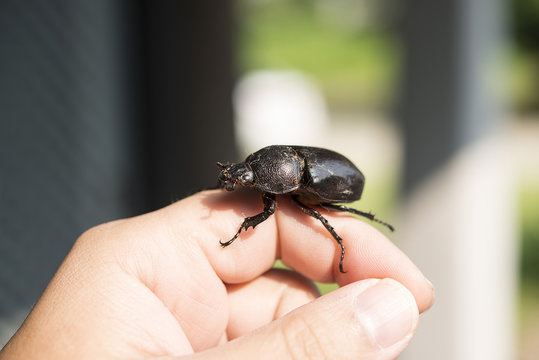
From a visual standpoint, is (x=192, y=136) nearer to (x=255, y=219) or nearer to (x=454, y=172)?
(x=454, y=172)

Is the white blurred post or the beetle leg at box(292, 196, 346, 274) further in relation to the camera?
the white blurred post

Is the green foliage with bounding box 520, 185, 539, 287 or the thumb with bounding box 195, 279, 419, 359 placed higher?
the thumb with bounding box 195, 279, 419, 359

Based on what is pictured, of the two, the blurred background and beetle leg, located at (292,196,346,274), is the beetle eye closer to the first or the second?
beetle leg, located at (292,196,346,274)

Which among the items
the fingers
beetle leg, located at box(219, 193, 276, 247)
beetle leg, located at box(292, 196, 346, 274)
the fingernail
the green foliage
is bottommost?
the green foliage

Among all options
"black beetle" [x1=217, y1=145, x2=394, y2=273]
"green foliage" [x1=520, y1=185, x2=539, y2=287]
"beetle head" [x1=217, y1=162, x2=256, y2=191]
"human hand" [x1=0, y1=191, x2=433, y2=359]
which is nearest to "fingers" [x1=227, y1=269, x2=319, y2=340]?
"human hand" [x1=0, y1=191, x2=433, y2=359]

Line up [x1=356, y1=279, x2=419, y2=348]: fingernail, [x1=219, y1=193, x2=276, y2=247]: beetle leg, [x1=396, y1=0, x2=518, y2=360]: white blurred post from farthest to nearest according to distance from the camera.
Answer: [x1=396, y1=0, x2=518, y2=360]: white blurred post
[x1=219, y1=193, x2=276, y2=247]: beetle leg
[x1=356, y1=279, x2=419, y2=348]: fingernail
